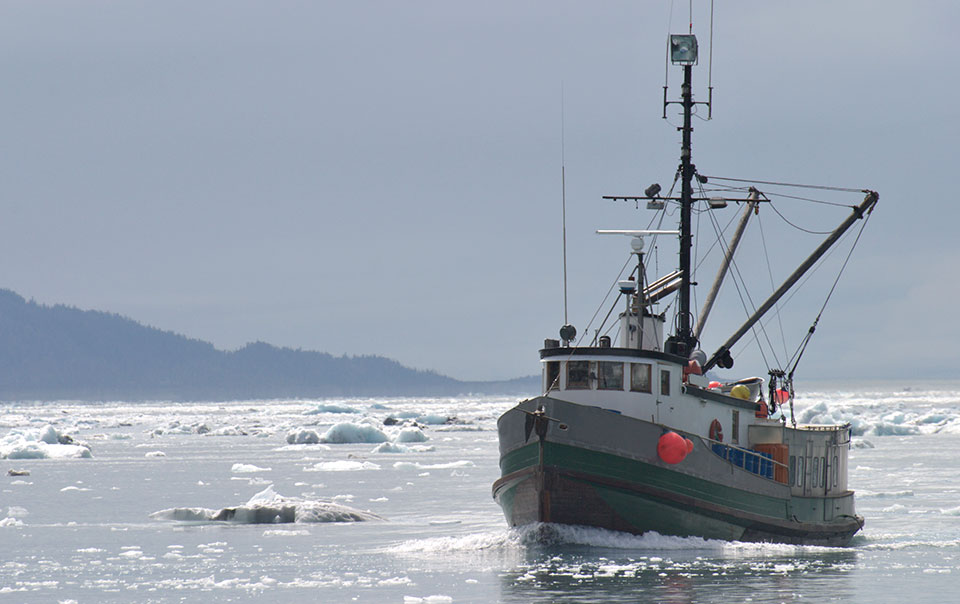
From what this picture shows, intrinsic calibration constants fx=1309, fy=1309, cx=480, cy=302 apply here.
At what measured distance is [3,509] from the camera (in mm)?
33781

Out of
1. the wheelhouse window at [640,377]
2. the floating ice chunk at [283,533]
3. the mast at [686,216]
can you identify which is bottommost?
the floating ice chunk at [283,533]

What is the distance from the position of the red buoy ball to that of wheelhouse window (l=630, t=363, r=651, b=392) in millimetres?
1751

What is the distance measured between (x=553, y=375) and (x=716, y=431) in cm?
383

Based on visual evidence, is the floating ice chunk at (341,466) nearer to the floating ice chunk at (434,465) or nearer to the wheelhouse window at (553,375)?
the floating ice chunk at (434,465)

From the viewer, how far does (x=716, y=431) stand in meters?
27.9

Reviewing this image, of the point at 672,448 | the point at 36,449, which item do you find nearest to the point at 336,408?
the point at 36,449

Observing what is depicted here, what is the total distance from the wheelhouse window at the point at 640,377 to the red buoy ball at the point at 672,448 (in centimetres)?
175

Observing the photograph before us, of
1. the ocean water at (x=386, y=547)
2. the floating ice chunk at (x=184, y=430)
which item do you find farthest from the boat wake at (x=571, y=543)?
the floating ice chunk at (x=184, y=430)

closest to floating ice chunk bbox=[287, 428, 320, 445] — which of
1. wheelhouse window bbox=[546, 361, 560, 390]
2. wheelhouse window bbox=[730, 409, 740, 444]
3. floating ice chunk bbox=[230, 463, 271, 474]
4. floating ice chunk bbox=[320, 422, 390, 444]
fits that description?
floating ice chunk bbox=[320, 422, 390, 444]

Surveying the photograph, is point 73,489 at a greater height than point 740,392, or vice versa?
point 740,392

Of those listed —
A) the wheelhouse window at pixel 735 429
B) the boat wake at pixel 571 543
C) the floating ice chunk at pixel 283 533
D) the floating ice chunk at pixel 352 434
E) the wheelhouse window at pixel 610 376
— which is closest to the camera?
the boat wake at pixel 571 543

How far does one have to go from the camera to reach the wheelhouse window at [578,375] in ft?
86.9

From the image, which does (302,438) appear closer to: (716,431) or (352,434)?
(352,434)

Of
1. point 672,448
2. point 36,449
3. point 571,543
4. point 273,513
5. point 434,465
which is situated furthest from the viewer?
point 36,449
